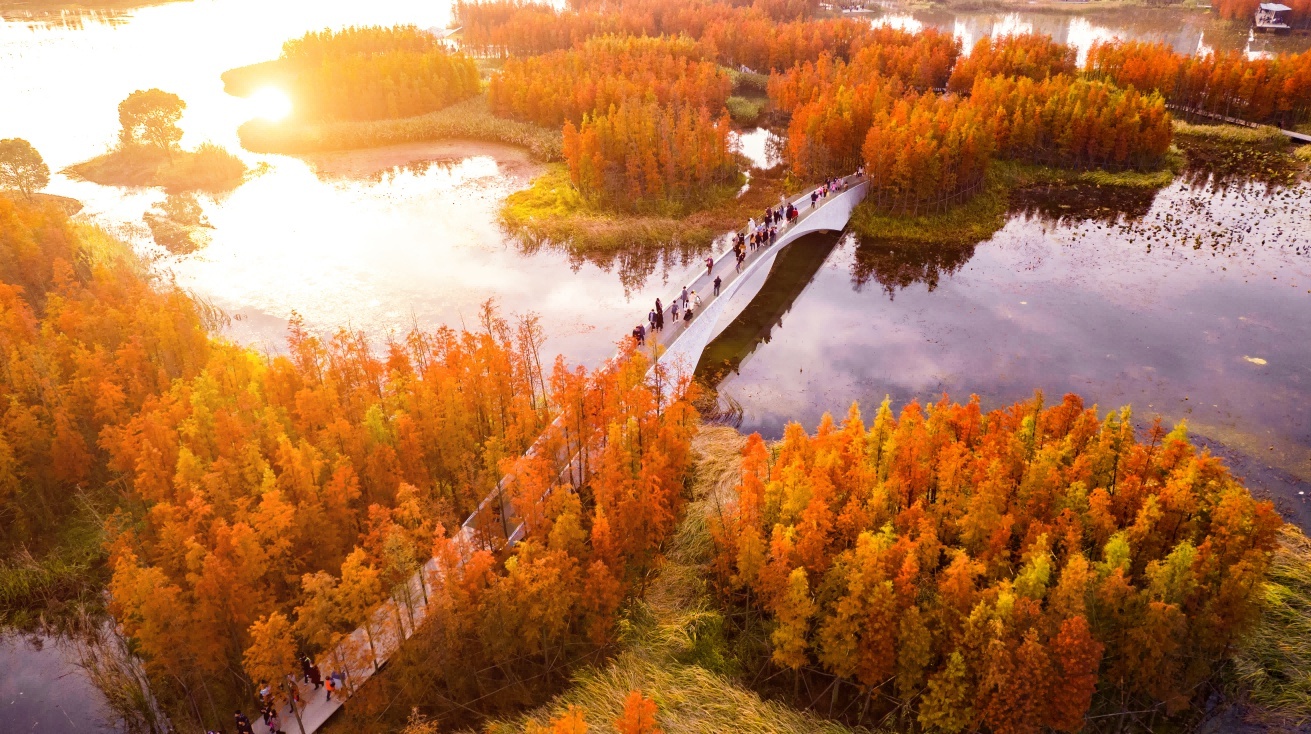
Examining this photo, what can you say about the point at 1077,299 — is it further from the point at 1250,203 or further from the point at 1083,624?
the point at 1083,624

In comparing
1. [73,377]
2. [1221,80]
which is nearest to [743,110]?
[1221,80]

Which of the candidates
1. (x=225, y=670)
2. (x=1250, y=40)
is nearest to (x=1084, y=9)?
(x=1250, y=40)

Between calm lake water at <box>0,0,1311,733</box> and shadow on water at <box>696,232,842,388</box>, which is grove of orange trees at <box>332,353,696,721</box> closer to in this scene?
calm lake water at <box>0,0,1311,733</box>

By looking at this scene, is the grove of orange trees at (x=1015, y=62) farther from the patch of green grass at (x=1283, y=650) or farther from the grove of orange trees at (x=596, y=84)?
the patch of green grass at (x=1283, y=650)

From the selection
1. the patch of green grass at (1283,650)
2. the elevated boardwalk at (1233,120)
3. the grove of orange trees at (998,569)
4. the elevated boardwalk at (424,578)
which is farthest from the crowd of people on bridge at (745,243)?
the elevated boardwalk at (1233,120)

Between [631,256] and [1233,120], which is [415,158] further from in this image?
[1233,120]

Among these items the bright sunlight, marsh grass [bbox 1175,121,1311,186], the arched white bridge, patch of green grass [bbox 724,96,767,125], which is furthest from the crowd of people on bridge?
the bright sunlight
